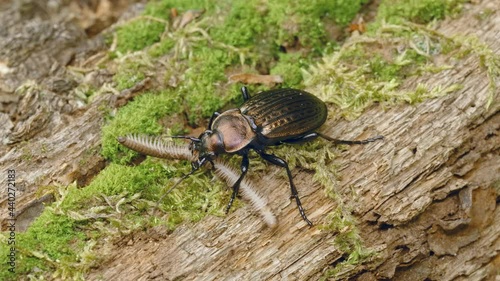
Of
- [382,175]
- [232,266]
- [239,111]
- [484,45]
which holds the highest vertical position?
[484,45]

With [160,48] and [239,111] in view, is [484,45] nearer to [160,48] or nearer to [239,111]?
[239,111]

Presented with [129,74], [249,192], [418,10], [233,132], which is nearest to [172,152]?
[233,132]

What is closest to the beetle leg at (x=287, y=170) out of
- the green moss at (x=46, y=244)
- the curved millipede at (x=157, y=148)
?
the curved millipede at (x=157, y=148)

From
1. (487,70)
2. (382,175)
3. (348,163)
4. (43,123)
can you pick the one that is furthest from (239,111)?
(487,70)

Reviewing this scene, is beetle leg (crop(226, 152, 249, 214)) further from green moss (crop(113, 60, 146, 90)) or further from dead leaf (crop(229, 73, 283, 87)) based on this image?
green moss (crop(113, 60, 146, 90))

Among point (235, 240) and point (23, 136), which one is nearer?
point (235, 240)

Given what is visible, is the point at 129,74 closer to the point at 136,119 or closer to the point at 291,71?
the point at 136,119
